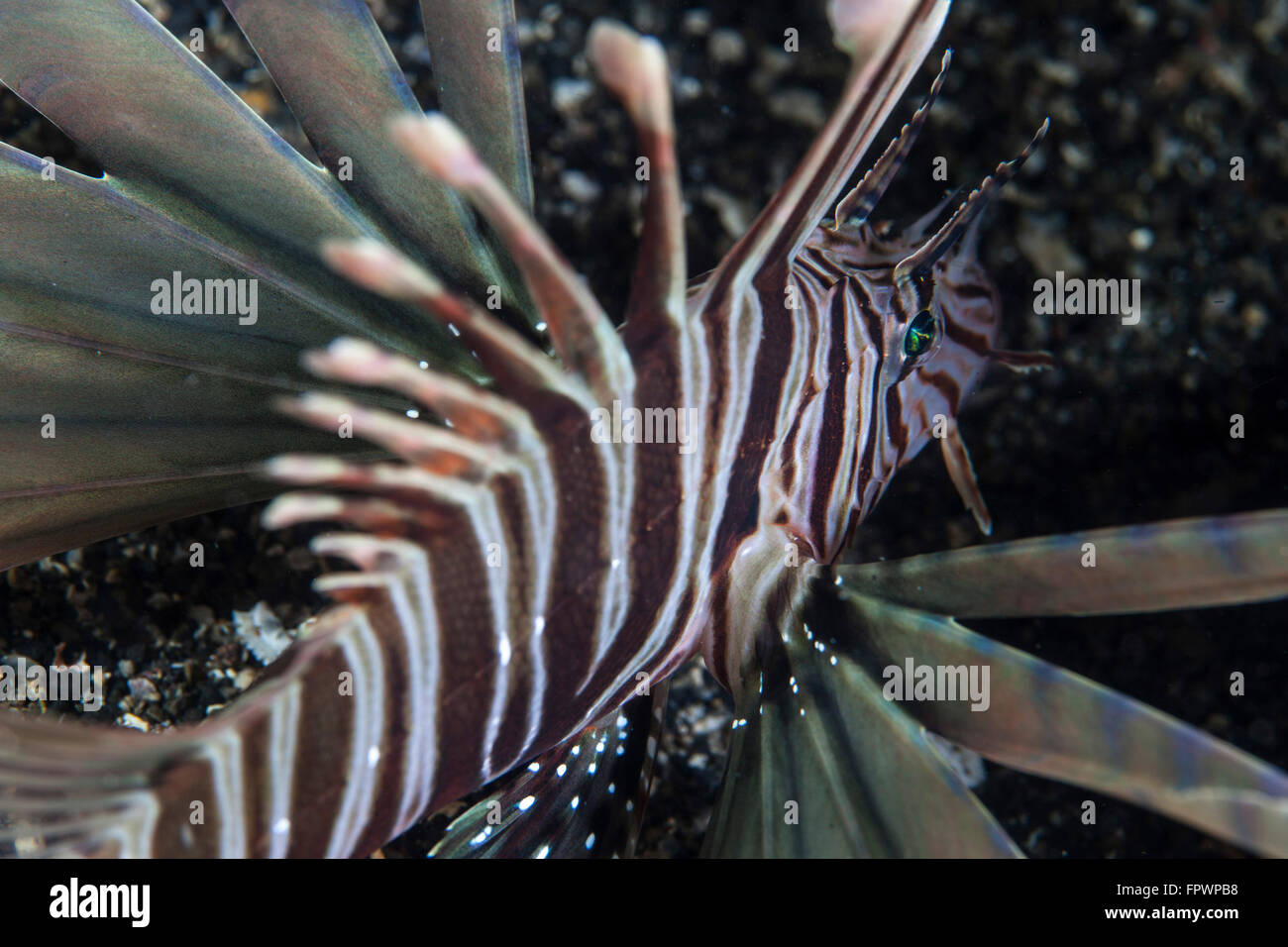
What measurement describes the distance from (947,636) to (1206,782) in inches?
12.0

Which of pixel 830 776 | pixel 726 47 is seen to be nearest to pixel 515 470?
pixel 830 776

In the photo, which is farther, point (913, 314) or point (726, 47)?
point (726, 47)

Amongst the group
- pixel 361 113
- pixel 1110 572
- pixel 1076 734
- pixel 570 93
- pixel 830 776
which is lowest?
pixel 830 776

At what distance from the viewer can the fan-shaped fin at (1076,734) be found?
0.74 m

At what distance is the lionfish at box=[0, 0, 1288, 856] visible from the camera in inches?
34.4

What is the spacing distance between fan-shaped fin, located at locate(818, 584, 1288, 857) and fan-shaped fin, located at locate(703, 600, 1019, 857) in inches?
2.0

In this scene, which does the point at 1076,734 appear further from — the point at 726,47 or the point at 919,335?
the point at 726,47

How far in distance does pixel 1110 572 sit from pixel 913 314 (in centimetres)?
62

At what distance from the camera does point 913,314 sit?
57.1 inches

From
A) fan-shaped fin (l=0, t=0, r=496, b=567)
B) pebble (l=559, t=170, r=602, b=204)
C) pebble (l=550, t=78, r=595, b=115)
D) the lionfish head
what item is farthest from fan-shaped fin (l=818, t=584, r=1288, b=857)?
pebble (l=550, t=78, r=595, b=115)

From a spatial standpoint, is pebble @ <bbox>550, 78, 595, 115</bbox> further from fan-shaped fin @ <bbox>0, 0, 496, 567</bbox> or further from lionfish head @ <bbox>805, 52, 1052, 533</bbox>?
lionfish head @ <bbox>805, 52, 1052, 533</bbox>

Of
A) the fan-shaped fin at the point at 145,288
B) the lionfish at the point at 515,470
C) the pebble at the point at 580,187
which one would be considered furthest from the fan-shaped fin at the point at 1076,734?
the pebble at the point at 580,187
